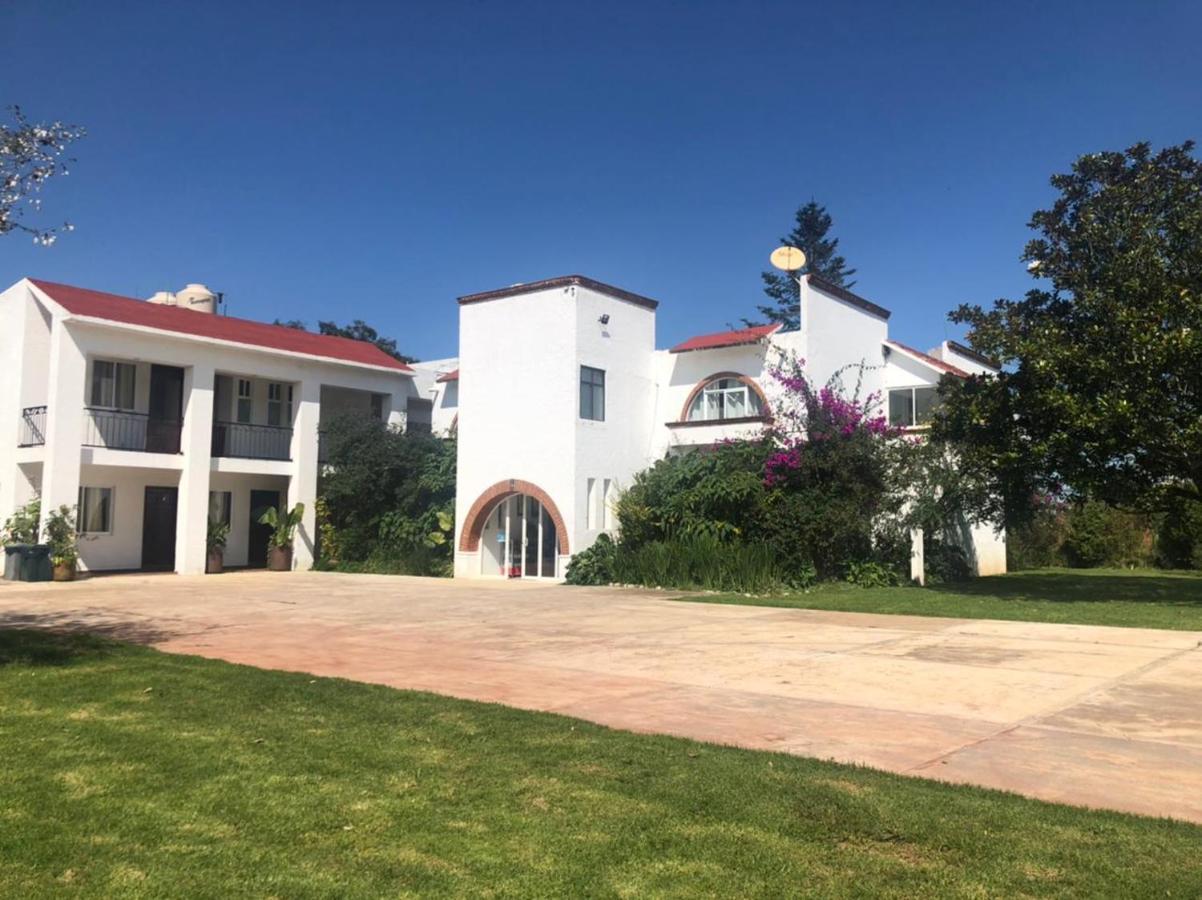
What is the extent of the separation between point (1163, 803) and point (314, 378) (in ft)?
83.1

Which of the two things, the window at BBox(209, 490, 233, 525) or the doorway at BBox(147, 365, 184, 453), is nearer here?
the doorway at BBox(147, 365, 184, 453)

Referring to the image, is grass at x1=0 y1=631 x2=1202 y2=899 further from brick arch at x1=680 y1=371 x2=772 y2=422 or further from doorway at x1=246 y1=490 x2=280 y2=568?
doorway at x1=246 y1=490 x2=280 y2=568

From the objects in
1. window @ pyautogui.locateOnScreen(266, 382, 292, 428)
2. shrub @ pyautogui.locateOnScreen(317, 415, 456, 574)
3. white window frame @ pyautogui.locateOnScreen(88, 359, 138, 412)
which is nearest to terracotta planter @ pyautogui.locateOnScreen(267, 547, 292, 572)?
shrub @ pyautogui.locateOnScreen(317, 415, 456, 574)

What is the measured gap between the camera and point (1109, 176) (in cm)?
1814

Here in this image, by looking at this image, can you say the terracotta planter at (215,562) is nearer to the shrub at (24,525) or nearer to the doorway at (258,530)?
the doorway at (258,530)

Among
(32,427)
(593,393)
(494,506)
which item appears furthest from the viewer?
(494,506)

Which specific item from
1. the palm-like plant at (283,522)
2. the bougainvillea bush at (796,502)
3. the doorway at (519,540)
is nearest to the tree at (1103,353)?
the bougainvillea bush at (796,502)

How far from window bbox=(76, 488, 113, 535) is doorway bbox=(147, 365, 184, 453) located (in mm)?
1774

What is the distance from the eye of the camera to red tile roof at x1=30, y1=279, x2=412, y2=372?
912 inches

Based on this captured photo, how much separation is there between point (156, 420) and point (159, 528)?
11.1ft

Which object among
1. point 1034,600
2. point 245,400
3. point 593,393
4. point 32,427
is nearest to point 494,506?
point 593,393

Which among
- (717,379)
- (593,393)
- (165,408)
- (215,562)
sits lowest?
(215,562)

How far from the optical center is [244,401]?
2742 centimetres

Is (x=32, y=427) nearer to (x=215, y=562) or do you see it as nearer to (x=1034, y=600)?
(x=215, y=562)
